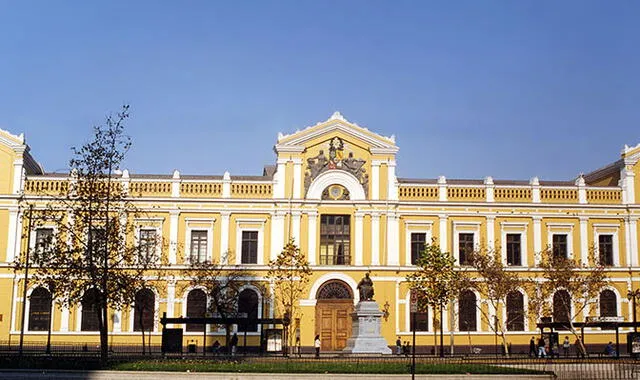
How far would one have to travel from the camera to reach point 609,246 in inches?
2512

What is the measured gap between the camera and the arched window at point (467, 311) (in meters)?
61.1

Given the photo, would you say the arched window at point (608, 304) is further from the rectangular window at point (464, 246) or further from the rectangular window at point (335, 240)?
the rectangular window at point (335, 240)

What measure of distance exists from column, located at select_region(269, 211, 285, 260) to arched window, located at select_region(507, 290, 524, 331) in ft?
54.2

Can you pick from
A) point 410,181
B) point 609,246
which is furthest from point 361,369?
point 609,246

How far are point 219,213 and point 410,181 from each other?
46.9 ft

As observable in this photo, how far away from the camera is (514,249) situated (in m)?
63.3

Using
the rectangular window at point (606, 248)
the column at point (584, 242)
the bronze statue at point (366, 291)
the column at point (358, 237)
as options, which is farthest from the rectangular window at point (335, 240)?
the rectangular window at point (606, 248)

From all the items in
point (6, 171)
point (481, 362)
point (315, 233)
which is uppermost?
point (6, 171)

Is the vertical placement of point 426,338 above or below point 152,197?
below

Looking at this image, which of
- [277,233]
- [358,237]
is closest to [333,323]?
[358,237]

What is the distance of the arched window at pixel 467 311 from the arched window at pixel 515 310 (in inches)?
96.7

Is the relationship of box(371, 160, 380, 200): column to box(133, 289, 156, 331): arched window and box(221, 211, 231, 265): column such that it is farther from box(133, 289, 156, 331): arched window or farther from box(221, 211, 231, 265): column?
box(133, 289, 156, 331): arched window

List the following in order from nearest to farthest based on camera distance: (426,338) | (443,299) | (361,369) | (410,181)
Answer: (361,369) → (443,299) → (426,338) → (410,181)

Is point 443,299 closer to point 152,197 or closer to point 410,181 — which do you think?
point 410,181
